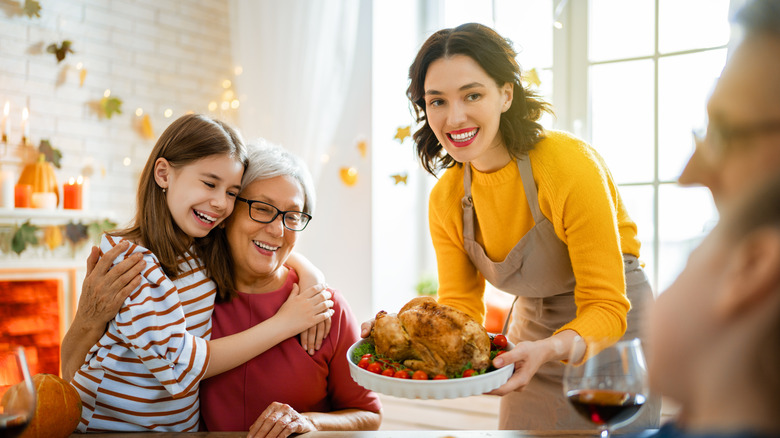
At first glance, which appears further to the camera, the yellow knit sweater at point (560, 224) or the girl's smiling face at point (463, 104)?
the girl's smiling face at point (463, 104)

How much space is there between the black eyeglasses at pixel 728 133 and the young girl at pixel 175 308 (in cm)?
136

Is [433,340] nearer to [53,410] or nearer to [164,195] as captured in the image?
[53,410]

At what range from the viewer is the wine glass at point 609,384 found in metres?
0.98

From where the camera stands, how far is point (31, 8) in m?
4.09

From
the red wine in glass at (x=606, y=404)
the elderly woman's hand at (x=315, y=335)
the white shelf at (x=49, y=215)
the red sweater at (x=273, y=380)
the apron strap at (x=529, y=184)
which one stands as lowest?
the red sweater at (x=273, y=380)

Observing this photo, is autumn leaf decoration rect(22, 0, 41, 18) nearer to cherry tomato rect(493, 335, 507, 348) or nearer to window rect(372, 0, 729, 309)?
window rect(372, 0, 729, 309)

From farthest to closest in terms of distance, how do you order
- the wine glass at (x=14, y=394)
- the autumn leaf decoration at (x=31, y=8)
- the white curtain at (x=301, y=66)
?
1. the white curtain at (x=301, y=66)
2. the autumn leaf decoration at (x=31, y=8)
3. the wine glass at (x=14, y=394)

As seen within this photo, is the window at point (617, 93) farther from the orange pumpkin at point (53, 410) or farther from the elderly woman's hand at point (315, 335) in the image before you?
the orange pumpkin at point (53, 410)

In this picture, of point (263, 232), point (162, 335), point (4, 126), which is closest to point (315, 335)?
point (263, 232)

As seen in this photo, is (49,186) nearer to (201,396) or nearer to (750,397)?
(201,396)

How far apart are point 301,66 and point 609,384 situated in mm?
4262

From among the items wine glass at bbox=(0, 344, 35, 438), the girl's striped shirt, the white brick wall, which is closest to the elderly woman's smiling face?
the girl's striped shirt

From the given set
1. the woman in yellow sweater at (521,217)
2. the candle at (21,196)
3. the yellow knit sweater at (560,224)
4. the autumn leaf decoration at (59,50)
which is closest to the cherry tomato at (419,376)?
the woman in yellow sweater at (521,217)

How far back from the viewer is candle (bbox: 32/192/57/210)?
3990 millimetres
